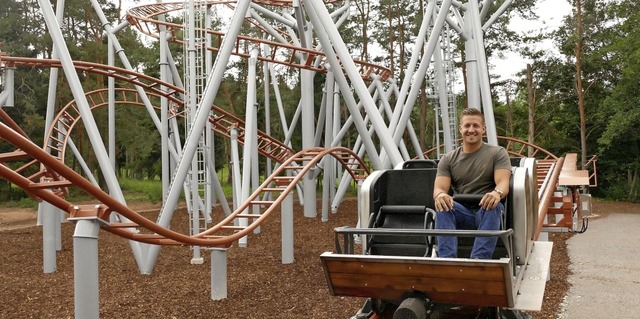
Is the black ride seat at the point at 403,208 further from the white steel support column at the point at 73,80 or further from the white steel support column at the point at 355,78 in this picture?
the white steel support column at the point at 73,80

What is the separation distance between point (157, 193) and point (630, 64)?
58.4 feet

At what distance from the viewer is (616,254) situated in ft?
33.5

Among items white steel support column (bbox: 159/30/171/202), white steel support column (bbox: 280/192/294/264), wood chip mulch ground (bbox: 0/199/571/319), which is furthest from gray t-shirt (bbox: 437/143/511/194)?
white steel support column (bbox: 159/30/171/202)

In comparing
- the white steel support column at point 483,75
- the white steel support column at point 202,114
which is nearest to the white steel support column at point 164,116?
the white steel support column at point 202,114

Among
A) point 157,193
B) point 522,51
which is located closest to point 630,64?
point 522,51

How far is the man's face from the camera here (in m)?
3.46

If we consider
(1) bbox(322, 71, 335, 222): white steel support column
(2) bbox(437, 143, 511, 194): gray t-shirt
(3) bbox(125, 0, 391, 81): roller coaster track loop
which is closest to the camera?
(2) bbox(437, 143, 511, 194): gray t-shirt

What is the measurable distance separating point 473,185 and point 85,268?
2582 mm

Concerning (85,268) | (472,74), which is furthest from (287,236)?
(85,268)

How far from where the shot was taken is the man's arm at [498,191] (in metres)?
3.14

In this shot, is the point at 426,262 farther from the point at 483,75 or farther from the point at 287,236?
the point at 483,75

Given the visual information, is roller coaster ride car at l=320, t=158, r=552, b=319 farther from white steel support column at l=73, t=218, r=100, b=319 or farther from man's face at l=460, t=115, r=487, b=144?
white steel support column at l=73, t=218, r=100, b=319

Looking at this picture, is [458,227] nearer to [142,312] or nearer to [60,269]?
[142,312]

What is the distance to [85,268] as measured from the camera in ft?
12.5
